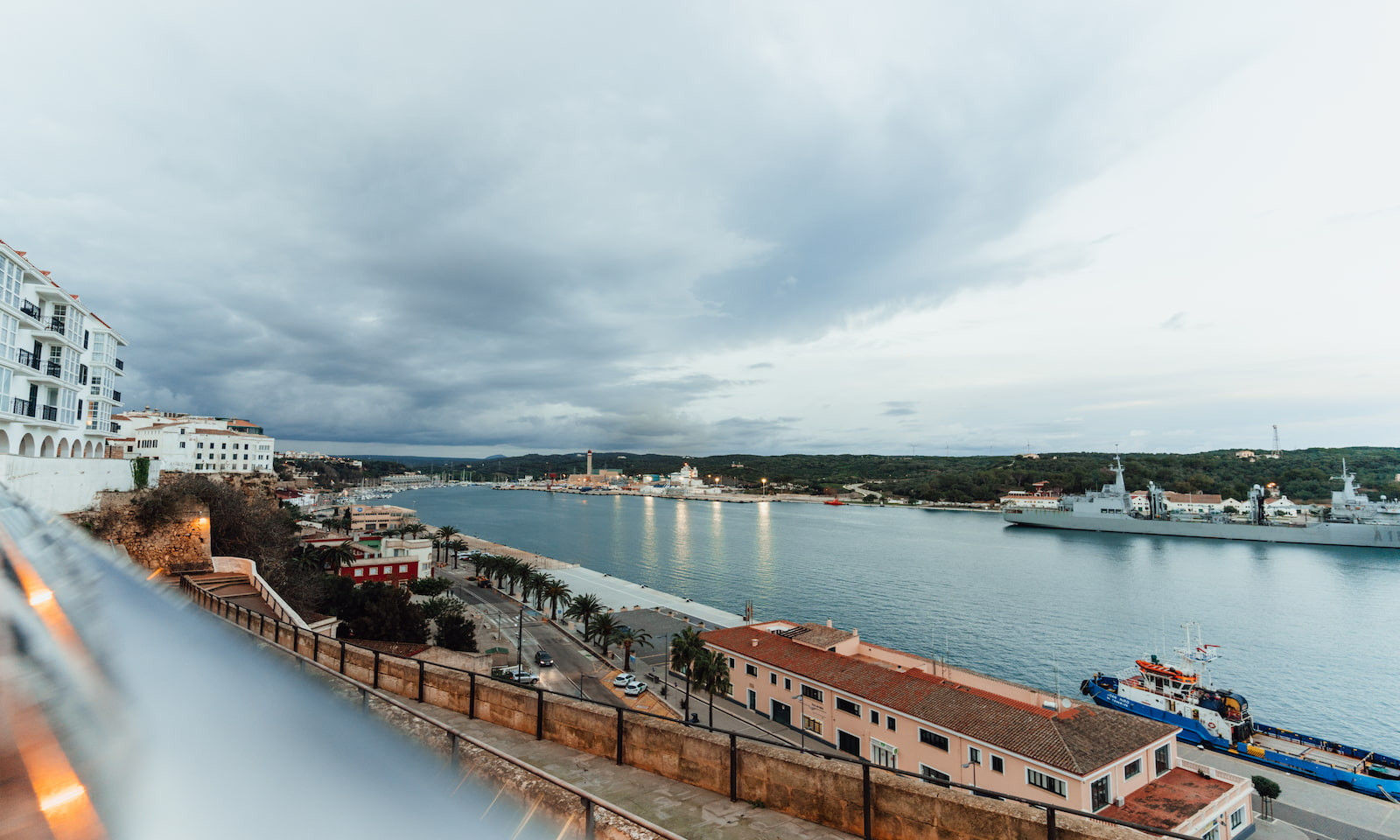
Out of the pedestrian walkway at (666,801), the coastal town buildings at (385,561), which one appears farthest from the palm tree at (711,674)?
the coastal town buildings at (385,561)

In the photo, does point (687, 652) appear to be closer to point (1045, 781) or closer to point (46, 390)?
point (1045, 781)

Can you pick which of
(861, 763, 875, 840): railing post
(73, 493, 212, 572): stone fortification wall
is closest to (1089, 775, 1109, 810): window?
(861, 763, 875, 840): railing post

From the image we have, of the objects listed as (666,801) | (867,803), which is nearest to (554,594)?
(666,801)

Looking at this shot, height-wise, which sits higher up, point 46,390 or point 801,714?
point 46,390

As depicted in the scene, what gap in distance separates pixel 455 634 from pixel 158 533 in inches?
559

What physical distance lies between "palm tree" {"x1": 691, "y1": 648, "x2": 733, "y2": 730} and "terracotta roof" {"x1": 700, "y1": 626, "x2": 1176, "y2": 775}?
2646 millimetres

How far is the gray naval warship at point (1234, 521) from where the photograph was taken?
8681 cm

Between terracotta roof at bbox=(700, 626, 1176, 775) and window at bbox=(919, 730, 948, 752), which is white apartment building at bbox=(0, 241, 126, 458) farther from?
window at bbox=(919, 730, 948, 752)

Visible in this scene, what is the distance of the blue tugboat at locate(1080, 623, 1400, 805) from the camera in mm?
22812

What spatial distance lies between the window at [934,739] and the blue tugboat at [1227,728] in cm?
1607

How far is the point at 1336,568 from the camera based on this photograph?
228 feet

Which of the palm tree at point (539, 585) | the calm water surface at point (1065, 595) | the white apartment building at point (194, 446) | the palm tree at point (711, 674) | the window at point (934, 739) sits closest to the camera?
the window at point (934, 739)

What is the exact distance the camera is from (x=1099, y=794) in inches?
635

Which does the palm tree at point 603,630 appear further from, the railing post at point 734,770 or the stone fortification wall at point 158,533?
the railing post at point 734,770
